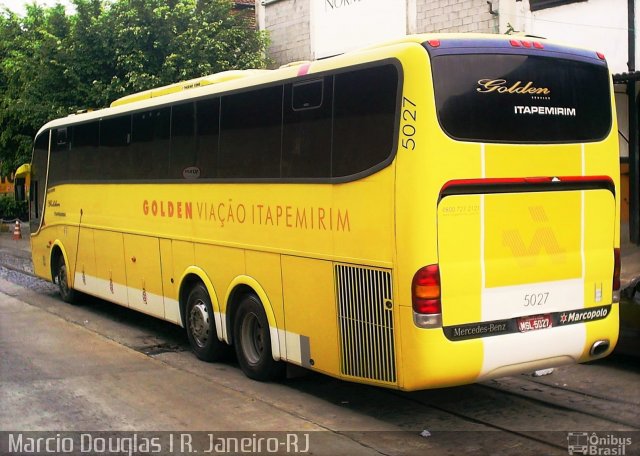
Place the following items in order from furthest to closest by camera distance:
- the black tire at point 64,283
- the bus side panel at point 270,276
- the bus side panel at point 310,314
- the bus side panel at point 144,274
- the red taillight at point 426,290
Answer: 1. the black tire at point 64,283
2. the bus side panel at point 144,274
3. the bus side panel at point 270,276
4. the bus side panel at point 310,314
5. the red taillight at point 426,290

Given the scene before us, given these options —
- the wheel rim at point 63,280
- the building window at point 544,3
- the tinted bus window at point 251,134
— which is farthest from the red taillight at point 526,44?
the wheel rim at point 63,280

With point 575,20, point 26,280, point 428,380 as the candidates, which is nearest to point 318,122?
point 428,380

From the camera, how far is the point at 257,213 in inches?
322

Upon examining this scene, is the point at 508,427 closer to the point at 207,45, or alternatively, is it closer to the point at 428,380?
the point at 428,380

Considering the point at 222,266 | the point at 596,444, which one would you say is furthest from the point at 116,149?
the point at 596,444

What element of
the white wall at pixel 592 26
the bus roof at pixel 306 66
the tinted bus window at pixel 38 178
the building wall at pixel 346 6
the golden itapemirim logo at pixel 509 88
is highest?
the building wall at pixel 346 6

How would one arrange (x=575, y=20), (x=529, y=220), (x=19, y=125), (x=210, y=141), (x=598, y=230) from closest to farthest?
(x=529, y=220) < (x=598, y=230) < (x=210, y=141) < (x=575, y=20) < (x=19, y=125)

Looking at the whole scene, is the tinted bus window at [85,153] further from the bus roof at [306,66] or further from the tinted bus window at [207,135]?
the tinted bus window at [207,135]

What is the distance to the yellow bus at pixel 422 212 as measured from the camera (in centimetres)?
625

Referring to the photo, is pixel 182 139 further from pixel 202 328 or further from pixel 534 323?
pixel 534 323

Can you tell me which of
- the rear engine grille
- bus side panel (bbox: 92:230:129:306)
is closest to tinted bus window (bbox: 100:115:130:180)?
bus side panel (bbox: 92:230:129:306)

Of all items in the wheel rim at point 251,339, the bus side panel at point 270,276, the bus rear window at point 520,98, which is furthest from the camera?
the wheel rim at point 251,339

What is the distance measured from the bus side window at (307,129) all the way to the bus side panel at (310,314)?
84 cm

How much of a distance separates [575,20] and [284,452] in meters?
10.4
